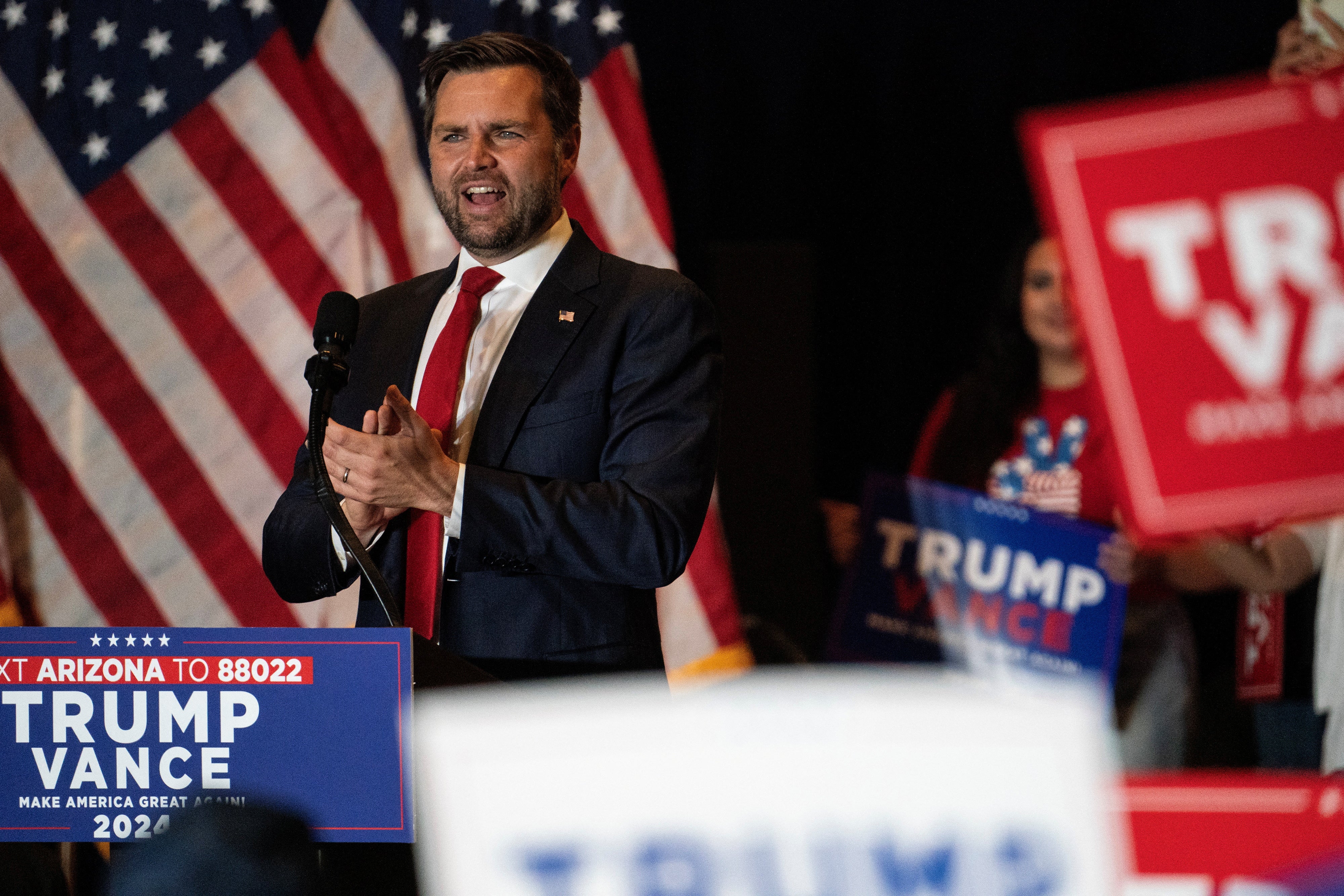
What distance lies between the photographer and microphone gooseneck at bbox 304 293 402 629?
43.3 inches

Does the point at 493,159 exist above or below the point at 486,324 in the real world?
above

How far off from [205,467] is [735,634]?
1.19 meters

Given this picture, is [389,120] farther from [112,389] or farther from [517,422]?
[517,422]

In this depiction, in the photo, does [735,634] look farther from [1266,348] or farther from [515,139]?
[1266,348]

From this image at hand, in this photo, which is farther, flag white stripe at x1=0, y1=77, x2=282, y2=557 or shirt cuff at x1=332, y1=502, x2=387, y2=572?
flag white stripe at x1=0, y1=77, x2=282, y2=557

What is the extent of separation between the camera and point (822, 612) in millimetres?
3014

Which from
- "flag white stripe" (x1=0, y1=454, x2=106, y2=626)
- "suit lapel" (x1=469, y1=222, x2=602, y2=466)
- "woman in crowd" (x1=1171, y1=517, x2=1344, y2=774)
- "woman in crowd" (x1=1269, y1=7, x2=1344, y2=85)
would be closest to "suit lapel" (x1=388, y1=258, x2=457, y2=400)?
"suit lapel" (x1=469, y1=222, x2=602, y2=466)

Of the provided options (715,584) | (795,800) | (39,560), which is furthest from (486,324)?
(39,560)

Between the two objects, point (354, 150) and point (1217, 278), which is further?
point (354, 150)

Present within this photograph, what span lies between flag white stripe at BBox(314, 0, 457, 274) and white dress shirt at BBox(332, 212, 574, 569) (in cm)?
115

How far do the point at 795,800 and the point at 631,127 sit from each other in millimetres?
2094

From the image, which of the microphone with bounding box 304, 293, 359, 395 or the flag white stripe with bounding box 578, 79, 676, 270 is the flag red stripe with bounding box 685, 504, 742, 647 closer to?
the flag white stripe with bounding box 578, 79, 676, 270

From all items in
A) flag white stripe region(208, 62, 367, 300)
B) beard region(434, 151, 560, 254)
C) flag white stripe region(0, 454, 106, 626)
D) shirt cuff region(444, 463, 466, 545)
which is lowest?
shirt cuff region(444, 463, 466, 545)

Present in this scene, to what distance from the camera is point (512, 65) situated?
60.1 inches
